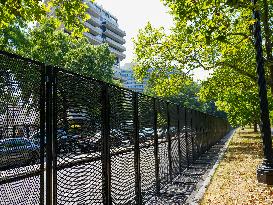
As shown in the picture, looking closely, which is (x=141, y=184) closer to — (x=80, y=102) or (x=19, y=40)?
(x=80, y=102)

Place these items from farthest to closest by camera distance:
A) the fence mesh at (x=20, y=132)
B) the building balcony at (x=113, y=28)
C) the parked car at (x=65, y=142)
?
the building balcony at (x=113, y=28), the parked car at (x=65, y=142), the fence mesh at (x=20, y=132)

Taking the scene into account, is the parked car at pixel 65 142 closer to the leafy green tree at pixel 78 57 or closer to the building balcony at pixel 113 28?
the leafy green tree at pixel 78 57

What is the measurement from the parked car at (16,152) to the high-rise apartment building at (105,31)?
91.0 metres

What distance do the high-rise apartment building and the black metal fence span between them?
87613 millimetres

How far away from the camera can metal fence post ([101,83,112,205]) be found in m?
5.54

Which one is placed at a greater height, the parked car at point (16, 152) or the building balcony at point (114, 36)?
the building balcony at point (114, 36)

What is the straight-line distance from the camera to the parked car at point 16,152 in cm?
333

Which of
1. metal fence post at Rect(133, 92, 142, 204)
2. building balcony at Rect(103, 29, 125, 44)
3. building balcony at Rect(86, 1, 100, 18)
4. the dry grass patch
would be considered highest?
building balcony at Rect(86, 1, 100, 18)

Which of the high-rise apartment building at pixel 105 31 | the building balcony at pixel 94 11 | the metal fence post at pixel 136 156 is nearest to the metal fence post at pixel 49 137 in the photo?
the metal fence post at pixel 136 156

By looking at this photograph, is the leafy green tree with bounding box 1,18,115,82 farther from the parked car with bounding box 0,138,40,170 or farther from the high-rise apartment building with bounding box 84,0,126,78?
the high-rise apartment building with bounding box 84,0,126,78

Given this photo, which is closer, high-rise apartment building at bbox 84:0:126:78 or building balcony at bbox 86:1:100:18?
high-rise apartment building at bbox 84:0:126:78

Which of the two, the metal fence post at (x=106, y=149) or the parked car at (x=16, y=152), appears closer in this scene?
the parked car at (x=16, y=152)

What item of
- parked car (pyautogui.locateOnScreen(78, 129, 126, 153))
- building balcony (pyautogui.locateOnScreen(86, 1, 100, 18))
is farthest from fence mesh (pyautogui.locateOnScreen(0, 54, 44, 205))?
building balcony (pyautogui.locateOnScreen(86, 1, 100, 18))

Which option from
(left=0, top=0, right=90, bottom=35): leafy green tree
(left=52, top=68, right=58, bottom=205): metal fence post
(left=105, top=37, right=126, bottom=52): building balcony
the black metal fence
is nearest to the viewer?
the black metal fence
